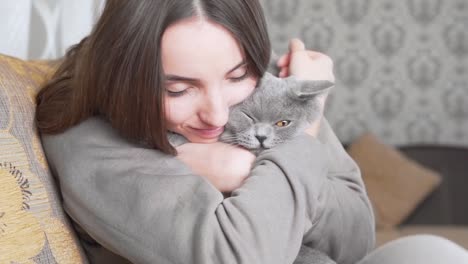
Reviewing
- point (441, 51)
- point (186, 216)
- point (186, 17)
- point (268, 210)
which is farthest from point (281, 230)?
point (441, 51)

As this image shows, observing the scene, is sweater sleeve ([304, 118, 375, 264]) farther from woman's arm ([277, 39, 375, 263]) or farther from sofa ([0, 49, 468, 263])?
sofa ([0, 49, 468, 263])

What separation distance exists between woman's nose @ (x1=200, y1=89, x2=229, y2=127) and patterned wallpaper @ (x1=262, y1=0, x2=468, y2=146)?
106 inches

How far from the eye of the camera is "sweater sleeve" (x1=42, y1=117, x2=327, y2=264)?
3.04 feet

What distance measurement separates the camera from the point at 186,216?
3.10ft

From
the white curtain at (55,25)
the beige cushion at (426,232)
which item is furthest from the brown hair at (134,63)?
the beige cushion at (426,232)

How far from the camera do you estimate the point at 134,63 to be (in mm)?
990

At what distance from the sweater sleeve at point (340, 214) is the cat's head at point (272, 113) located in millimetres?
87

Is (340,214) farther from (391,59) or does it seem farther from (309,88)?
(391,59)

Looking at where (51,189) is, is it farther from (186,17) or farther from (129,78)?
(186,17)

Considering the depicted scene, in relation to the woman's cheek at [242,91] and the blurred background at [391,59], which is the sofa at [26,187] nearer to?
the woman's cheek at [242,91]

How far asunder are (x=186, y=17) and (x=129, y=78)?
0.13 meters

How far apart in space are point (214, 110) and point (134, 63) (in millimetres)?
140

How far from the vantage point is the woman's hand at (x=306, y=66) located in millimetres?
1201

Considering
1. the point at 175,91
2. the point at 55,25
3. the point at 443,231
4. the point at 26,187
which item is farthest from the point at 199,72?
the point at 443,231
